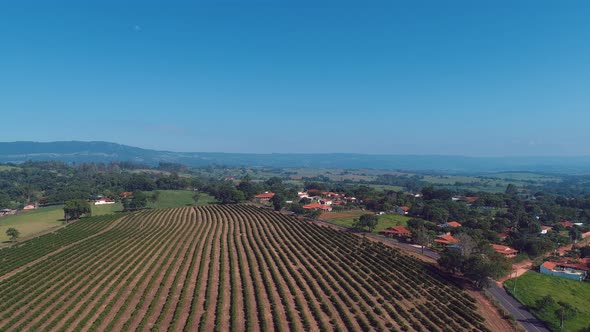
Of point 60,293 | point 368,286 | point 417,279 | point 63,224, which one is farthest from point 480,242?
point 63,224

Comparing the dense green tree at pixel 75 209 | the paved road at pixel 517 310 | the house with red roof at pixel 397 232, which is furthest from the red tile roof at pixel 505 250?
the dense green tree at pixel 75 209

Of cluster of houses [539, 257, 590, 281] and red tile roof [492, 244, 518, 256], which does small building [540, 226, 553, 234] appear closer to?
red tile roof [492, 244, 518, 256]

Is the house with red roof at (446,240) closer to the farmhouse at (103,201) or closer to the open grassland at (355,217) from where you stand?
the open grassland at (355,217)

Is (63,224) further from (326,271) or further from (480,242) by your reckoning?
(480,242)

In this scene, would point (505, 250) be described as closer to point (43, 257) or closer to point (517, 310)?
point (517, 310)

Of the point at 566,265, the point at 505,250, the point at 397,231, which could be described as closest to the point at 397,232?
the point at 397,231

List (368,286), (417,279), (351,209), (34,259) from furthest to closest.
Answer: (351,209)
(34,259)
(417,279)
(368,286)
